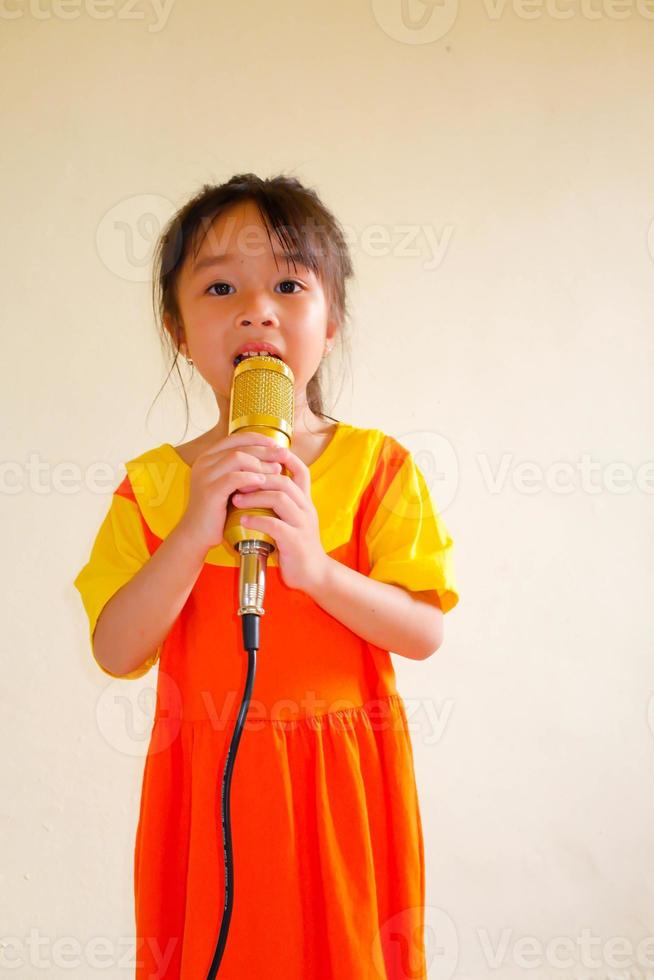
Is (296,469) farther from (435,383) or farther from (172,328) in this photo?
(435,383)

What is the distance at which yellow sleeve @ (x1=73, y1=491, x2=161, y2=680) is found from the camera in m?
0.62

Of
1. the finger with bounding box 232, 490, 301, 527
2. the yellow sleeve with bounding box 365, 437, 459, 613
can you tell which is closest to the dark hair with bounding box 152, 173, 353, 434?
the yellow sleeve with bounding box 365, 437, 459, 613

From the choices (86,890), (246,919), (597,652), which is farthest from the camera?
(597,652)

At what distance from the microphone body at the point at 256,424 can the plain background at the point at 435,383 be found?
2.21 ft

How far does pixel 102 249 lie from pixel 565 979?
4.06 feet

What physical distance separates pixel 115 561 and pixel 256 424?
0.65 feet

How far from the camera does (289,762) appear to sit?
0.59 metres

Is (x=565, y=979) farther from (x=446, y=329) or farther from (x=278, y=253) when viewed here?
(x=278, y=253)

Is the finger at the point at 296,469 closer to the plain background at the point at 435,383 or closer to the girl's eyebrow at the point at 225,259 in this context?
the girl's eyebrow at the point at 225,259

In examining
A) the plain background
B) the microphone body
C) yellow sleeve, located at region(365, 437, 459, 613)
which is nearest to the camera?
the microphone body

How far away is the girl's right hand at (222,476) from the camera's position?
51 cm

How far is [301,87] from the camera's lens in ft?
4.24

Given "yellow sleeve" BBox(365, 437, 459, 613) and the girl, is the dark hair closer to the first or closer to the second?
the girl

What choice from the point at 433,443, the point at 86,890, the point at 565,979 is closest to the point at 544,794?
the point at 565,979
